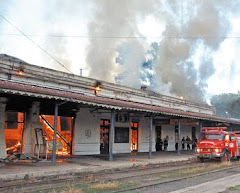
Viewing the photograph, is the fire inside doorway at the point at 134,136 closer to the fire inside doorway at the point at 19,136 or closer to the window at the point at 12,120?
the fire inside doorway at the point at 19,136

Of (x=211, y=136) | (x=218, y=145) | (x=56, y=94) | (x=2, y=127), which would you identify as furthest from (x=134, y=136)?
(x=56, y=94)

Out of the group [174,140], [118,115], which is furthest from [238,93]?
[118,115]

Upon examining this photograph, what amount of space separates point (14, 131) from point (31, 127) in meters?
0.99

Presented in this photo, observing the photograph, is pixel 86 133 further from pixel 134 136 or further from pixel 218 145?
pixel 218 145

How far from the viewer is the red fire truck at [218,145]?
19344 millimetres

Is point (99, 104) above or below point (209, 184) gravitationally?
above

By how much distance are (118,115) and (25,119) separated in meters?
8.45

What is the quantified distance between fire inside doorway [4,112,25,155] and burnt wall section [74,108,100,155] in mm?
4102

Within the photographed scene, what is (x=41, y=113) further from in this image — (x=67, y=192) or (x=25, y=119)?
(x=67, y=192)

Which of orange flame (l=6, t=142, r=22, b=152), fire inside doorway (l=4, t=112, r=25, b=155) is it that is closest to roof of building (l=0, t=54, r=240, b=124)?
fire inside doorway (l=4, t=112, r=25, b=155)

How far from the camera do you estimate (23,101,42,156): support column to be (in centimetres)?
1723

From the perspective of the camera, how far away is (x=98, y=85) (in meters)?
23.2

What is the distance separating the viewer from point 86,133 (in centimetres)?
2125

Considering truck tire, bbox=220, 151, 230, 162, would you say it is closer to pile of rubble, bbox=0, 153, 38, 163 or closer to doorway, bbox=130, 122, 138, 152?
doorway, bbox=130, 122, 138, 152
